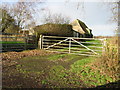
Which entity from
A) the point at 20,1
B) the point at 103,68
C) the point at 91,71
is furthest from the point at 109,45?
the point at 20,1

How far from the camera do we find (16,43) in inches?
477

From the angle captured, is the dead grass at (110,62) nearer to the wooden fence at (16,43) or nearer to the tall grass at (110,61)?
the tall grass at (110,61)

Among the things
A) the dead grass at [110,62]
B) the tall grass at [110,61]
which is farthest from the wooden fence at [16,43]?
the tall grass at [110,61]

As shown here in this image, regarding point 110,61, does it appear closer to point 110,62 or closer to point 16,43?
point 110,62

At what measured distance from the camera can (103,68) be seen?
196 inches

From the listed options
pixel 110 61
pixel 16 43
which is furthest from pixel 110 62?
pixel 16 43

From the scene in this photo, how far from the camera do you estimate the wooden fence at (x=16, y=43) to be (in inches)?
435

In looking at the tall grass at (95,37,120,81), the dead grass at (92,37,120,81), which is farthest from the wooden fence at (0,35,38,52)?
the tall grass at (95,37,120,81)

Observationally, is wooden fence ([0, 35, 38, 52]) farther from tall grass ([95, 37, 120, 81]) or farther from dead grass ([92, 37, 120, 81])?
tall grass ([95, 37, 120, 81])

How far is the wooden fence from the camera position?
36.3 ft

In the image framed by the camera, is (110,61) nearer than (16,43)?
Yes

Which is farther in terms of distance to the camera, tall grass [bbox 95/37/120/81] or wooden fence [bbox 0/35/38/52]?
wooden fence [bbox 0/35/38/52]

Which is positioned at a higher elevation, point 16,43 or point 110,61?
point 16,43

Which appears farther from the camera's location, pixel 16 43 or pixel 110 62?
pixel 16 43
